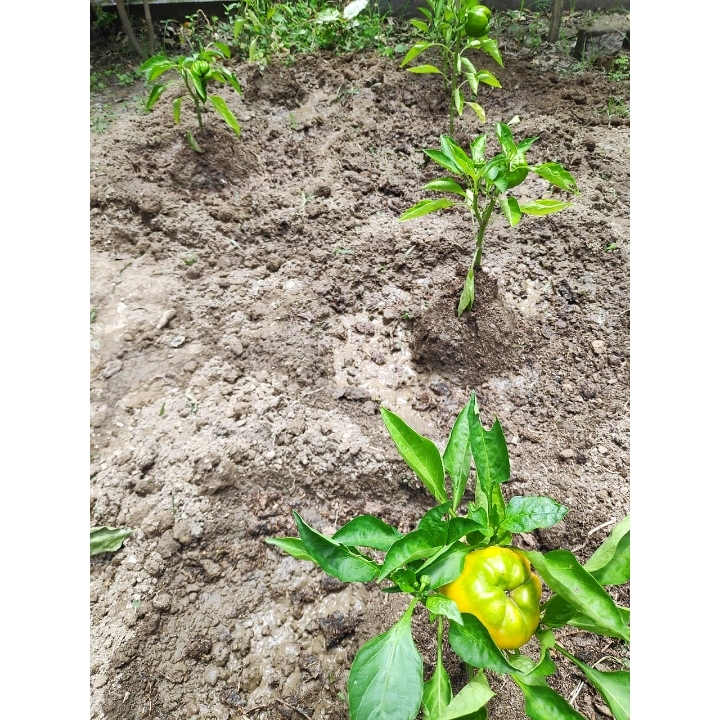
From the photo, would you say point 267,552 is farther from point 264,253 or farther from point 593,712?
point 264,253

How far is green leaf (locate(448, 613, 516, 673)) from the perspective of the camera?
71 cm

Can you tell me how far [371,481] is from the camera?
4.34ft

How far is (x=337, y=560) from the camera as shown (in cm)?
85

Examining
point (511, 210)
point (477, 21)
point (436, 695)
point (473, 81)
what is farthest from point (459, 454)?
point (477, 21)

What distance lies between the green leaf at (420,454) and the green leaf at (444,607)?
9.4 inches

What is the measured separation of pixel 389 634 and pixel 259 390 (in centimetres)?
87

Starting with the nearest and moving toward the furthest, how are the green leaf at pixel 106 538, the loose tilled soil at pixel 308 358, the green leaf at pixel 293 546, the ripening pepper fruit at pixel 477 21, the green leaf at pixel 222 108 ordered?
1. the green leaf at pixel 293 546
2. the loose tilled soil at pixel 308 358
3. the green leaf at pixel 106 538
4. the ripening pepper fruit at pixel 477 21
5. the green leaf at pixel 222 108

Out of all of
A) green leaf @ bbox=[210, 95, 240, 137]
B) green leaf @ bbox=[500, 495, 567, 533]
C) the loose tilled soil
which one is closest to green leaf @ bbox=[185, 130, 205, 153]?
the loose tilled soil

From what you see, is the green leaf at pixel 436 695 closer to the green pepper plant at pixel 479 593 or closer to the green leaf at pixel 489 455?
the green pepper plant at pixel 479 593

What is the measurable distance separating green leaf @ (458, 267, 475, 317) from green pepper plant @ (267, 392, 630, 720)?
0.74 metres

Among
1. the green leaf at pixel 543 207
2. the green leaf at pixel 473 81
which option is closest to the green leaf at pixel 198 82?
the green leaf at pixel 473 81

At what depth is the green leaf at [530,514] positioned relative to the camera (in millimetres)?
825

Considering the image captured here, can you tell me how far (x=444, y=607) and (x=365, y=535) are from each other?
18 centimetres

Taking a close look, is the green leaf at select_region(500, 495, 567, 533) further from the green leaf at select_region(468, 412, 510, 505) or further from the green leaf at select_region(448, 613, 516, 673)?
the green leaf at select_region(448, 613, 516, 673)
